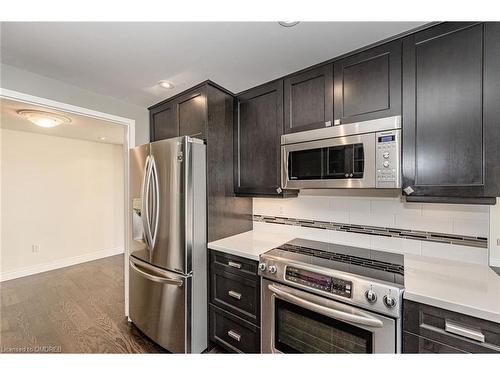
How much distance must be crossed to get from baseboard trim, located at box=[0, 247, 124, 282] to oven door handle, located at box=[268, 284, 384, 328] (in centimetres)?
415

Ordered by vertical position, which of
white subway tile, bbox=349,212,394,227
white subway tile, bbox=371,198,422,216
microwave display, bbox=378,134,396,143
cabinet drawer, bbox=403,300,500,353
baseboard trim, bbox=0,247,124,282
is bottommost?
baseboard trim, bbox=0,247,124,282

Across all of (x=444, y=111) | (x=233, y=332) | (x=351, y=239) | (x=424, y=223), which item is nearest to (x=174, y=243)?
(x=233, y=332)

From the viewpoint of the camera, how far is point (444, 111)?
1190mm

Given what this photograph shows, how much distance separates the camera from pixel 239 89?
2254 mm

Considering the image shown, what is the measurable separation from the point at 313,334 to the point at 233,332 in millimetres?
672

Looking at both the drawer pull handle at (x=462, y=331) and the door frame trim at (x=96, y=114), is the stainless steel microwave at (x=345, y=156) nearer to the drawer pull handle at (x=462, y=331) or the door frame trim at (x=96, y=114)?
the drawer pull handle at (x=462, y=331)

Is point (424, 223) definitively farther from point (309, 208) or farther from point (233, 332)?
point (233, 332)

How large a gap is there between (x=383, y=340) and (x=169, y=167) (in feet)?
5.67

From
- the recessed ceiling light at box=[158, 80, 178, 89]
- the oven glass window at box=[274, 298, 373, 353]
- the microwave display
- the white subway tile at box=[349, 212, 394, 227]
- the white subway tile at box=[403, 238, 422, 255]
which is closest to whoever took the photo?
the oven glass window at box=[274, 298, 373, 353]

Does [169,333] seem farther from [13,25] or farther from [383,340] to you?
[13,25]

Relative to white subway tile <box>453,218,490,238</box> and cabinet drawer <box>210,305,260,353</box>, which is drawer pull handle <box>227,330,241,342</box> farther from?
white subway tile <box>453,218,490,238</box>

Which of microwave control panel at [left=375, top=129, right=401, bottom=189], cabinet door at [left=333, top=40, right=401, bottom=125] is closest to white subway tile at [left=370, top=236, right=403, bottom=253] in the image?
microwave control panel at [left=375, top=129, right=401, bottom=189]

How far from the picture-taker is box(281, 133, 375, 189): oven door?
4.50 feet
